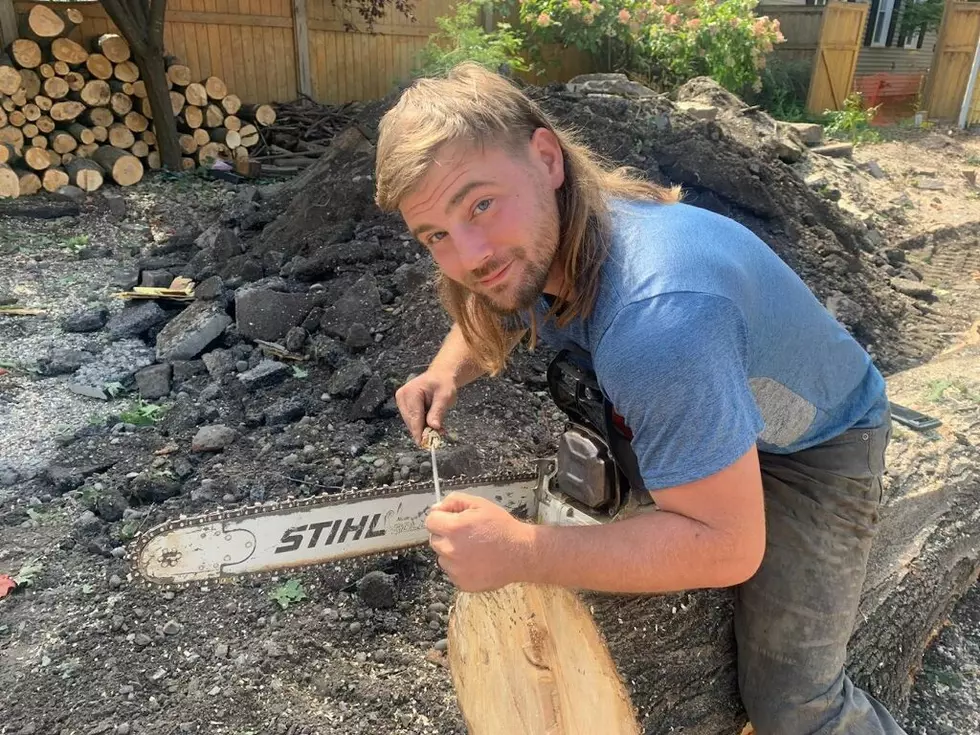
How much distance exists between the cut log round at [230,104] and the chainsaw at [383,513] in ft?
27.0

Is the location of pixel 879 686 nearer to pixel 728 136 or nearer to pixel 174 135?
pixel 728 136

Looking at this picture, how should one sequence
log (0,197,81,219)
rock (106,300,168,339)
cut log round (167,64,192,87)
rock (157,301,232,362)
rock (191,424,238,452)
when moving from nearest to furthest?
1. rock (191,424,238,452)
2. rock (157,301,232,362)
3. rock (106,300,168,339)
4. log (0,197,81,219)
5. cut log round (167,64,192,87)

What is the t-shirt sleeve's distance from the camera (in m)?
1.16

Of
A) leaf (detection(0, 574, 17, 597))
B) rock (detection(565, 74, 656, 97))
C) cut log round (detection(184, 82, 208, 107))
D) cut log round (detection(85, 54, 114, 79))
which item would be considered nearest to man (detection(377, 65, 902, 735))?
leaf (detection(0, 574, 17, 597))

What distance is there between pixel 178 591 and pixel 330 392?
133 centimetres

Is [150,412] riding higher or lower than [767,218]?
lower

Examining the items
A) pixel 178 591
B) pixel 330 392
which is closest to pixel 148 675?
pixel 178 591

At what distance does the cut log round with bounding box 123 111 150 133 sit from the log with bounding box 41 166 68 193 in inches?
41.3

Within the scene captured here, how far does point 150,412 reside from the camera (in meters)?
3.87


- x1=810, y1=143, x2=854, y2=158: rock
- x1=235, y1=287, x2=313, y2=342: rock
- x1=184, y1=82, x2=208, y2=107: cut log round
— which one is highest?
x1=184, y1=82, x2=208, y2=107: cut log round

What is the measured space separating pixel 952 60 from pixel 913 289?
858 centimetres

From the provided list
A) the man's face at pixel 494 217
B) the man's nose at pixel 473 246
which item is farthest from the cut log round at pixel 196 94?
the man's nose at pixel 473 246

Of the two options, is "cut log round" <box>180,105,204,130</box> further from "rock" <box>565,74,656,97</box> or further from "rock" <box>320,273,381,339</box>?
"rock" <box>320,273,381,339</box>

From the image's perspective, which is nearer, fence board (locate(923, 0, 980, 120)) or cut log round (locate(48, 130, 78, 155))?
cut log round (locate(48, 130, 78, 155))
